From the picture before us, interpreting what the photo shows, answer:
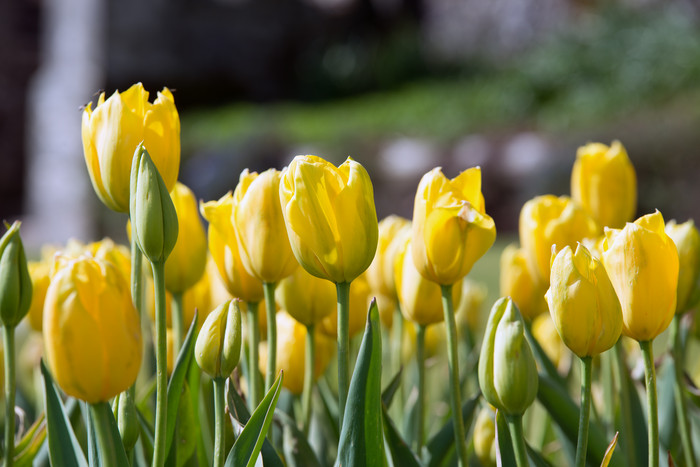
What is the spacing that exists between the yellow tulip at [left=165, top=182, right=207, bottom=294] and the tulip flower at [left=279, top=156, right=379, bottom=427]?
25 centimetres

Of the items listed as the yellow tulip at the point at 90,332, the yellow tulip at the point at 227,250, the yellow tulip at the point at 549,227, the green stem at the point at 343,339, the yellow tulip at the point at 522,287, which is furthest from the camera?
the yellow tulip at the point at 522,287

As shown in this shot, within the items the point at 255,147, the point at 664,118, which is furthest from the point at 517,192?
the point at 255,147

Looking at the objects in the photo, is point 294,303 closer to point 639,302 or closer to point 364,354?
point 364,354

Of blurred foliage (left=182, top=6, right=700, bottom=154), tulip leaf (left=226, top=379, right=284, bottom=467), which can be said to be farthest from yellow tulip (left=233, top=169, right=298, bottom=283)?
blurred foliage (left=182, top=6, right=700, bottom=154)

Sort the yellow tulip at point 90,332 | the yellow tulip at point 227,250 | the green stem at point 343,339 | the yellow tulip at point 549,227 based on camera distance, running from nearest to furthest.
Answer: the yellow tulip at point 90,332 → the green stem at point 343,339 → the yellow tulip at point 227,250 → the yellow tulip at point 549,227

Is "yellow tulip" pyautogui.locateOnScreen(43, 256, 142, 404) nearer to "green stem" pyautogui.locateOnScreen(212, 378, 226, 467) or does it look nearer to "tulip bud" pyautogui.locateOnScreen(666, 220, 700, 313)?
"green stem" pyautogui.locateOnScreen(212, 378, 226, 467)

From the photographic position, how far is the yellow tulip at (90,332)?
20.8 inches

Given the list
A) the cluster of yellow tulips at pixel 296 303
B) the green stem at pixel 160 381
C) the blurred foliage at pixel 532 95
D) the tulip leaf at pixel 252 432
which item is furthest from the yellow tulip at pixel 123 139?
the blurred foliage at pixel 532 95

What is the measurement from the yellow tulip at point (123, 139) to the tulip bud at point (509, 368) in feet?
1.05

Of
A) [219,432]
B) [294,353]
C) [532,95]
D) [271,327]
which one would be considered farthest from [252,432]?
[532,95]

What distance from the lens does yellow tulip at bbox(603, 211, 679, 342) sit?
25.0 inches

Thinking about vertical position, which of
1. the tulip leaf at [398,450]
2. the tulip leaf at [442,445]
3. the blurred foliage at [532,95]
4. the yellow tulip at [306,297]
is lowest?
the tulip leaf at [442,445]

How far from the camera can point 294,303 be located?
2.81 ft

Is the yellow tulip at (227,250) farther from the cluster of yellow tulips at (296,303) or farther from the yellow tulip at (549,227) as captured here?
the yellow tulip at (549,227)
